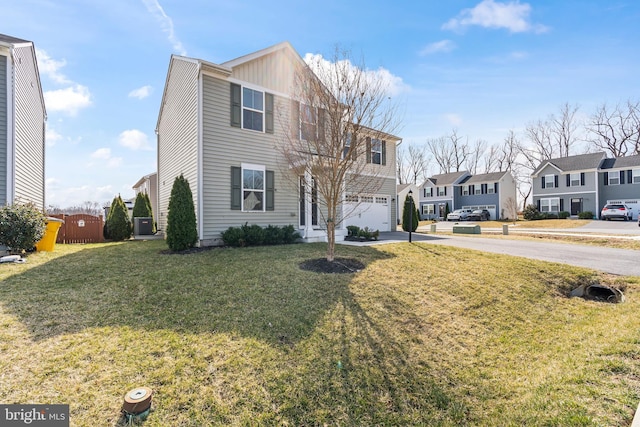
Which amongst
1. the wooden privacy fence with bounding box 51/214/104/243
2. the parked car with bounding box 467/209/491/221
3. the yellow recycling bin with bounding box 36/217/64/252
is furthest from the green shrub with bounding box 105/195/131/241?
the parked car with bounding box 467/209/491/221

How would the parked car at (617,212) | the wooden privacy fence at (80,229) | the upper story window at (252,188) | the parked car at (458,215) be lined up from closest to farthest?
1. the upper story window at (252,188)
2. the wooden privacy fence at (80,229)
3. the parked car at (617,212)
4. the parked car at (458,215)

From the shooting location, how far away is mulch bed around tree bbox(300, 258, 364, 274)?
22.2 feet

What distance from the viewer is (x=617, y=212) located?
1032 inches

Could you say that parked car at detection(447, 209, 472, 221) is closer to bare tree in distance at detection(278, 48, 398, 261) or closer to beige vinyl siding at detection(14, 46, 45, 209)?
bare tree in distance at detection(278, 48, 398, 261)

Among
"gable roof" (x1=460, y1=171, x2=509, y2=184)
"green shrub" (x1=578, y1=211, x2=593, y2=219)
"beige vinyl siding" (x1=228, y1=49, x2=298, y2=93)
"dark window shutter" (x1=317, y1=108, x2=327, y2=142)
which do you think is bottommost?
"green shrub" (x1=578, y1=211, x2=593, y2=219)

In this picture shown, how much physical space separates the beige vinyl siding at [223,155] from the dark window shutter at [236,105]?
14 centimetres

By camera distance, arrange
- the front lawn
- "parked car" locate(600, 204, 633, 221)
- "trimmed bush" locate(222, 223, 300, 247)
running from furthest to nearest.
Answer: "parked car" locate(600, 204, 633, 221), "trimmed bush" locate(222, 223, 300, 247), the front lawn

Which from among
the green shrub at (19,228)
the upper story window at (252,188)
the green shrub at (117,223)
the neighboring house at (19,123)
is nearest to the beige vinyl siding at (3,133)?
the neighboring house at (19,123)

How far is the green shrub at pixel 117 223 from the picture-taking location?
484 inches

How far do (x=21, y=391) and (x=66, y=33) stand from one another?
887cm

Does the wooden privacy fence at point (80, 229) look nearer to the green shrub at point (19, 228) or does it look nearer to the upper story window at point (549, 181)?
the green shrub at point (19, 228)

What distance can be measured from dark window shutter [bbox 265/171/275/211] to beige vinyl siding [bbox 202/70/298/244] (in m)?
0.15

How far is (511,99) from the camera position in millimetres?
12773

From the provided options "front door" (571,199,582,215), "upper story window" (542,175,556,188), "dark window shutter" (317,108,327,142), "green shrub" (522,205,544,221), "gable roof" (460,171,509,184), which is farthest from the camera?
"gable roof" (460,171,509,184)
